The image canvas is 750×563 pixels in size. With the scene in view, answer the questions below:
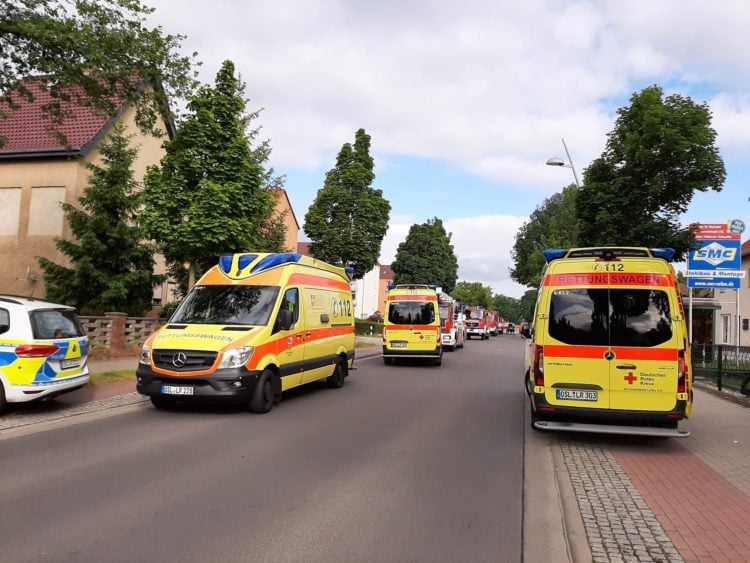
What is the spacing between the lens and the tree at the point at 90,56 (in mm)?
13156

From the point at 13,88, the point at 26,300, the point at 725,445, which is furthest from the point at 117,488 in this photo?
the point at 13,88

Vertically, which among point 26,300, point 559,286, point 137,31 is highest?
point 137,31

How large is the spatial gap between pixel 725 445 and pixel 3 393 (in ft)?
31.9

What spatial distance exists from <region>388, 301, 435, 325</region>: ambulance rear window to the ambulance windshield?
9.85 meters

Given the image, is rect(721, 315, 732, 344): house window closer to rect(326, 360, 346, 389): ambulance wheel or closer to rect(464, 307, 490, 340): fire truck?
rect(464, 307, 490, 340): fire truck

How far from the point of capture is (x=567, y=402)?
7.50m

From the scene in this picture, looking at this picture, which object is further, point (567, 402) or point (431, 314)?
point (431, 314)

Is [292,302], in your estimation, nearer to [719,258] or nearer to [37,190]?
[719,258]

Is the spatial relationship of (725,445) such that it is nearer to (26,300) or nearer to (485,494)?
(485,494)

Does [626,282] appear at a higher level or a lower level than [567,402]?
higher

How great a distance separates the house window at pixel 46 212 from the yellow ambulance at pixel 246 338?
15.9m

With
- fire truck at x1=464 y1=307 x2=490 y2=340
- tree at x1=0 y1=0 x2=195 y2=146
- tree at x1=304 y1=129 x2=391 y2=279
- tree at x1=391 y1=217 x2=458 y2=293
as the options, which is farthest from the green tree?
tree at x1=0 y1=0 x2=195 y2=146

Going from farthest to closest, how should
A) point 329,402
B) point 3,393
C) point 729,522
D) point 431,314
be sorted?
point 431,314 < point 329,402 < point 3,393 < point 729,522

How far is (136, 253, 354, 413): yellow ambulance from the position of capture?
28.3 feet
